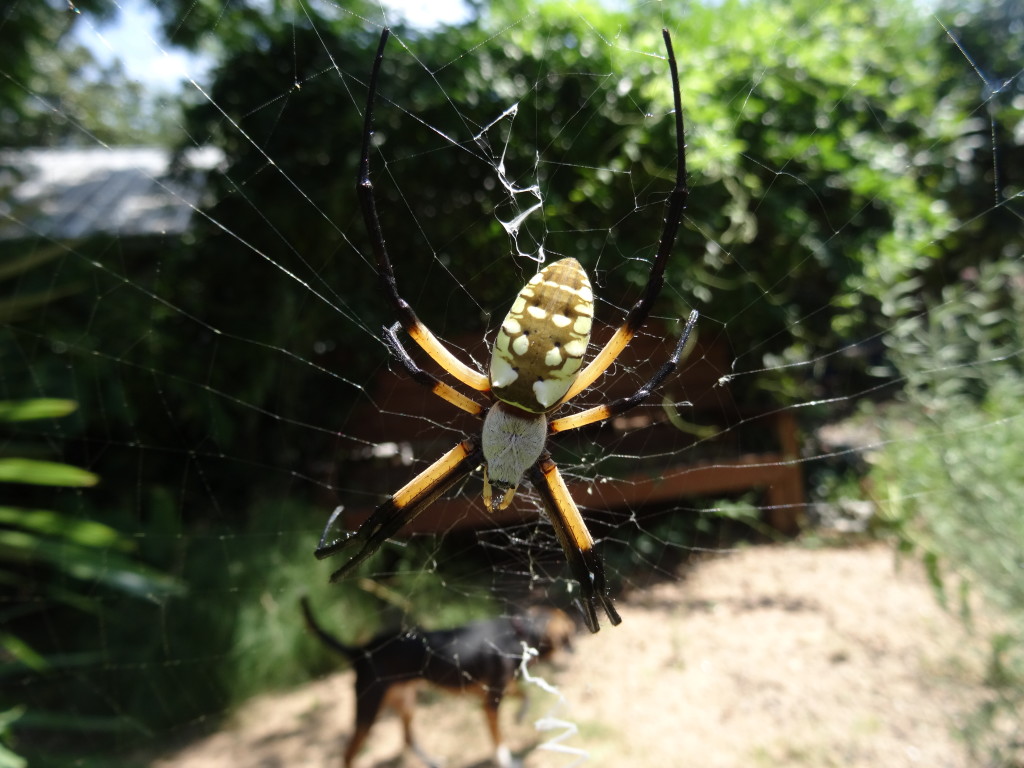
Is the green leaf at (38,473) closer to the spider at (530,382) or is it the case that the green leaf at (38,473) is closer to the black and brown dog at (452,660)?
the black and brown dog at (452,660)

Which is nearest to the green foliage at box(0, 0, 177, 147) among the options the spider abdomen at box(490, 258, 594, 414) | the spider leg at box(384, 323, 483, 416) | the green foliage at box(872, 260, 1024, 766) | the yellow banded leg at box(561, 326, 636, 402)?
the spider leg at box(384, 323, 483, 416)

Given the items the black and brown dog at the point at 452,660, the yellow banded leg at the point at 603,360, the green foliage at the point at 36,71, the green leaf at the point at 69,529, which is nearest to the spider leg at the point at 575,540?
the yellow banded leg at the point at 603,360

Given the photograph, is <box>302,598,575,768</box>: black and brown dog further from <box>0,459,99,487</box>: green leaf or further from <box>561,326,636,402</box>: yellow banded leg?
<box>561,326,636,402</box>: yellow banded leg

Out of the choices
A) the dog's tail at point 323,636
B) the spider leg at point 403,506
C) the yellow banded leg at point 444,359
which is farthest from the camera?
the dog's tail at point 323,636

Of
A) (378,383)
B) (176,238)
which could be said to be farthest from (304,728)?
(176,238)

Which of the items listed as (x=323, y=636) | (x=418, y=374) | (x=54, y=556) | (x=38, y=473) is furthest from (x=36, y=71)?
(x=418, y=374)

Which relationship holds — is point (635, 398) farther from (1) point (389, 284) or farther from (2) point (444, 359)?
→ (1) point (389, 284)
